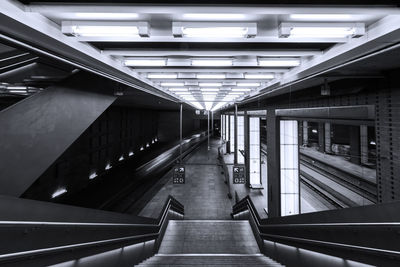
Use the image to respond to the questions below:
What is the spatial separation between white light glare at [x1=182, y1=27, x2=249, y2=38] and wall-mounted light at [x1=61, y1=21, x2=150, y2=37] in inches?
11.6

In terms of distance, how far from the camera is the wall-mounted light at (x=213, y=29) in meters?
1.68

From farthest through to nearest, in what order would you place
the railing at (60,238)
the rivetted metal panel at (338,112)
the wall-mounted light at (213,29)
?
the rivetted metal panel at (338,112) → the railing at (60,238) → the wall-mounted light at (213,29)

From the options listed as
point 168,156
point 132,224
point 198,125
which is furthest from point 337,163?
point 198,125

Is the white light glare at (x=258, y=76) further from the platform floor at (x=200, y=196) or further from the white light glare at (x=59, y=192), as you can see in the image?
the white light glare at (x=59, y=192)

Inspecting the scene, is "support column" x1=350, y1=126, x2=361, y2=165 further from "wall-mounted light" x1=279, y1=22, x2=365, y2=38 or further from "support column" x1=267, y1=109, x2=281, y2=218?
"wall-mounted light" x1=279, y1=22, x2=365, y2=38

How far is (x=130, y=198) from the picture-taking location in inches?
497

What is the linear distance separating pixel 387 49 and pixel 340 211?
5.40 ft

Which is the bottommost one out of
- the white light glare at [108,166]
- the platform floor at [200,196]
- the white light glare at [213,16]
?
the platform floor at [200,196]

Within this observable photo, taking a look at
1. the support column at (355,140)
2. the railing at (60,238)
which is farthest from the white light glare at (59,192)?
the support column at (355,140)

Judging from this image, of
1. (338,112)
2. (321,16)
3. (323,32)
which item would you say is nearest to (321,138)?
(338,112)

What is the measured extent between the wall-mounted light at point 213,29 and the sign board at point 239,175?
305 inches

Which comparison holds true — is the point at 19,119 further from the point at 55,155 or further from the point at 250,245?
the point at 250,245

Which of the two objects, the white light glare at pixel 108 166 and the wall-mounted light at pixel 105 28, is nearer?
the wall-mounted light at pixel 105 28

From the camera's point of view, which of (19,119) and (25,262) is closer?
(25,262)
